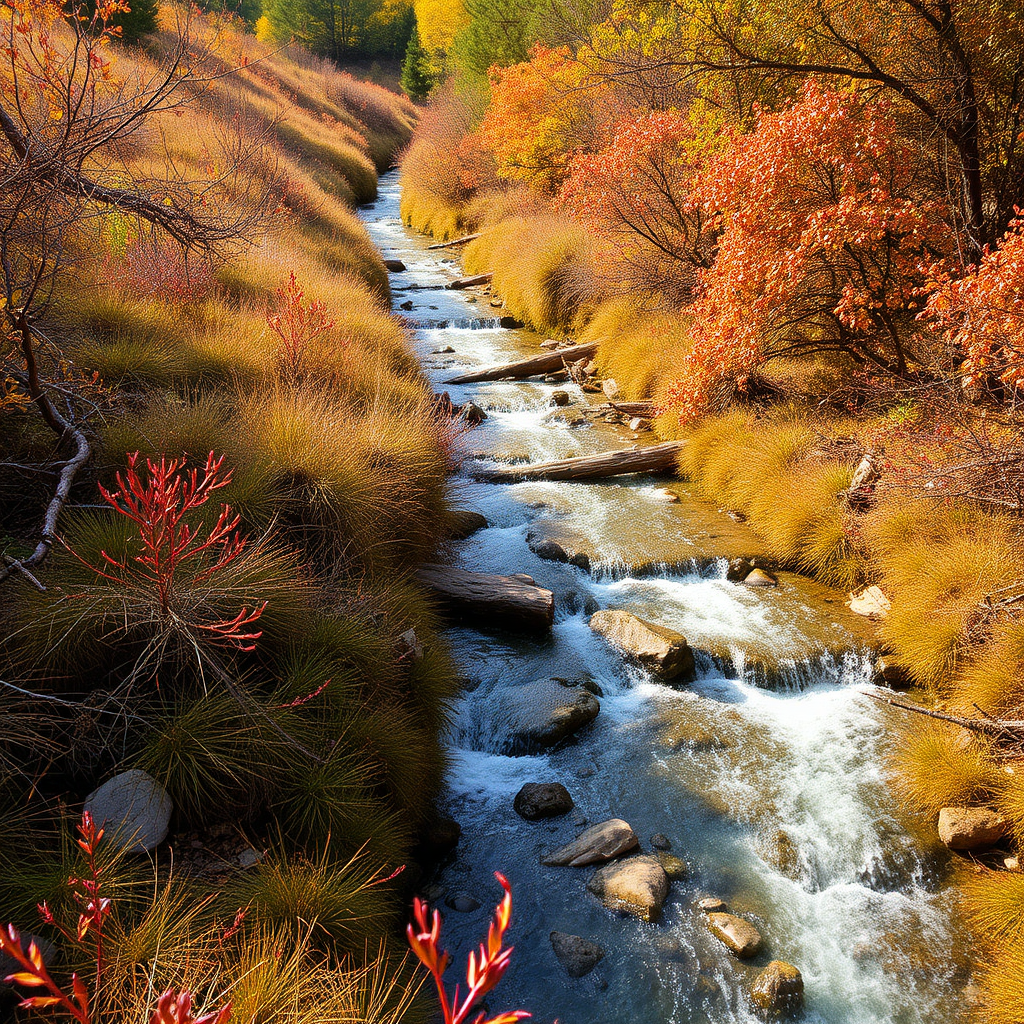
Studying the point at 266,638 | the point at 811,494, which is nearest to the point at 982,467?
the point at 811,494

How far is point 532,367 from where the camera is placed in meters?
11.7

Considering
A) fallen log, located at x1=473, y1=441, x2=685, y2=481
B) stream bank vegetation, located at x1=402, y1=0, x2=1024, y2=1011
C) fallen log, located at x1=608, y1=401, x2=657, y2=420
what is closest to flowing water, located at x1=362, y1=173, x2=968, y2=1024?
stream bank vegetation, located at x1=402, y1=0, x2=1024, y2=1011

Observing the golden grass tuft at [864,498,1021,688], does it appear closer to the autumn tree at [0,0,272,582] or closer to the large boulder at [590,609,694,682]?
the large boulder at [590,609,694,682]

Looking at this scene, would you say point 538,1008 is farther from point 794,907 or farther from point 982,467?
point 982,467

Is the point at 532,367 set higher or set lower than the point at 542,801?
higher

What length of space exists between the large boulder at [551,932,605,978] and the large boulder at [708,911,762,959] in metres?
0.66

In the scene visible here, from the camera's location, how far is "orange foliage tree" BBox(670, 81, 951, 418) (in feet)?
20.6

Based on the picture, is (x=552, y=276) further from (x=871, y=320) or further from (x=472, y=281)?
(x=871, y=320)

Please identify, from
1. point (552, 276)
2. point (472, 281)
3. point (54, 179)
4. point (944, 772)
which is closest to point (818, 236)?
point (944, 772)

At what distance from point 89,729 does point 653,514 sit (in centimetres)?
608

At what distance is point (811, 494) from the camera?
22.7 ft

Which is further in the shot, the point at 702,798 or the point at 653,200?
the point at 653,200

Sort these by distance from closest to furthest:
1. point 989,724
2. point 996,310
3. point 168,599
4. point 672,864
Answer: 1. point 168,599
2. point 672,864
3. point 989,724
4. point 996,310

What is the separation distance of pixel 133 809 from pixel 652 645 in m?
3.95
